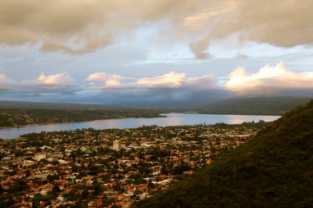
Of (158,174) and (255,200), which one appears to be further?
(158,174)

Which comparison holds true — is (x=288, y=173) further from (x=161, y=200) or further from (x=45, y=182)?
(x=45, y=182)

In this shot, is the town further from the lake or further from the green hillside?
the lake

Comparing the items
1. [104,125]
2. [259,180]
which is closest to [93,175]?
[259,180]

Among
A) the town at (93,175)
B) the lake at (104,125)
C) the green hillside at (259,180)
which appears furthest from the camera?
the lake at (104,125)

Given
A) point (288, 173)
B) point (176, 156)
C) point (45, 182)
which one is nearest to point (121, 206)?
point (288, 173)

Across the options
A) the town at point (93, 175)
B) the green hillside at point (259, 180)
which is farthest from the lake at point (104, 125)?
the green hillside at point (259, 180)

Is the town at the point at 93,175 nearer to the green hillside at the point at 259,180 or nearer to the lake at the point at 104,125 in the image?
the green hillside at the point at 259,180

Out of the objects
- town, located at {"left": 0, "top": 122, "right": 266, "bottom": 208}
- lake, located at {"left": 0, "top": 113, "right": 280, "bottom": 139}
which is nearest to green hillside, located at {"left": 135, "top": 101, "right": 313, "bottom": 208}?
town, located at {"left": 0, "top": 122, "right": 266, "bottom": 208}

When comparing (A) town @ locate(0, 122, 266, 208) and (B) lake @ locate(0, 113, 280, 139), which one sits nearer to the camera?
(A) town @ locate(0, 122, 266, 208)
